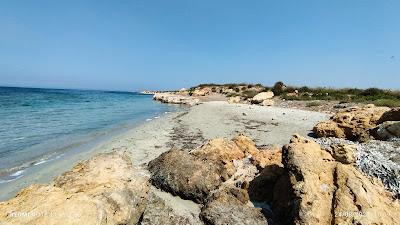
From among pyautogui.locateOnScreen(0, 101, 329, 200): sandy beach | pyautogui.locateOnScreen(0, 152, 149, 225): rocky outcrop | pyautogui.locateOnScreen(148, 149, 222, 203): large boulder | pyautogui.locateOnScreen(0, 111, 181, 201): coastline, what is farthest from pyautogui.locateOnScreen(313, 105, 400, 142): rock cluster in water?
pyautogui.locateOnScreen(0, 111, 181, 201): coastline

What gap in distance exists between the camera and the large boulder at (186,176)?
664cm

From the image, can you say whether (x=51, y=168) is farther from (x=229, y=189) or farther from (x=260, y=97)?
(x=260, y=97)

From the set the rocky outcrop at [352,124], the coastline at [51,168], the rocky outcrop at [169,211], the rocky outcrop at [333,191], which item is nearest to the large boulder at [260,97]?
the rocky outcrop at [352,124]

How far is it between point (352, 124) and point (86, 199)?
1119cm

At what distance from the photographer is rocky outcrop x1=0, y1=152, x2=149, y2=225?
157 inches

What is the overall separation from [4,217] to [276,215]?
451 cm

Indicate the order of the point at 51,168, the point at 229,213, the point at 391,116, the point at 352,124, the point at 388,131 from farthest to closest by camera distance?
the point at 352,124
the point at 391,116
the point at 388,131
the point at 51,168
the point at 229,213

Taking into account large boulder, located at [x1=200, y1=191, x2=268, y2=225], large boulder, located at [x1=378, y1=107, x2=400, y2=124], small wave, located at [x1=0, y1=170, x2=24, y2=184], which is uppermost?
large boulder, located at [x1=378, y1=107, x2=400, y2=124]

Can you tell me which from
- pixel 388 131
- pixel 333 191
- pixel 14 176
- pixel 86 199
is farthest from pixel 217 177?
pixel 388 131

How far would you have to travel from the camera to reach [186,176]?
683 centimetres

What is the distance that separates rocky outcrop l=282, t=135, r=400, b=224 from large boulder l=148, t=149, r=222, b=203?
1883 mm

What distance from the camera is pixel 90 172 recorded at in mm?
5812

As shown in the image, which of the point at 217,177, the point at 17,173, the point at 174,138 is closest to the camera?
the point at 217,177

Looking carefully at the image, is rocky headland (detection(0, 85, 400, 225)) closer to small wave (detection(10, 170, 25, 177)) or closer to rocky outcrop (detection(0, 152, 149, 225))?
rocky outcrop (detection(0, 152, 149, 225))
